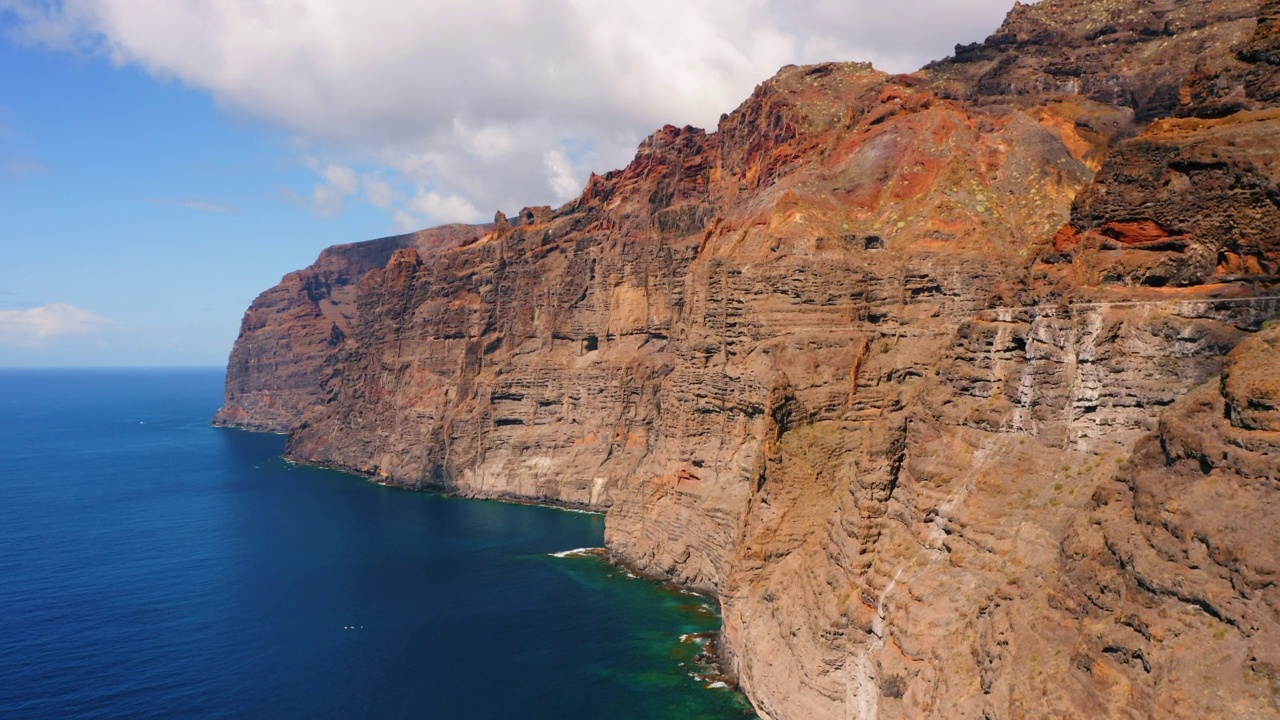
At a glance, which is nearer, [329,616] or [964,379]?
[964,379]

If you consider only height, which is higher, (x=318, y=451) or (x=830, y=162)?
(x=830, y=162)

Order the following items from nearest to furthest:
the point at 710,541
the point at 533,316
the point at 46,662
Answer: the point at 46,662 → the point at 710,541 → the point at 533,316

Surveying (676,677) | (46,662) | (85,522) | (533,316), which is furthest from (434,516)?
(676,677)

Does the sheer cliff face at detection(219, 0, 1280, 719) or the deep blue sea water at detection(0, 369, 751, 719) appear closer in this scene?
the sheer cliff face at detection(219, 0, 1280, 719)

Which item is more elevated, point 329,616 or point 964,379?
point 964,379

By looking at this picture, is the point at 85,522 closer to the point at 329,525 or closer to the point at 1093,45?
the point at 329,525
